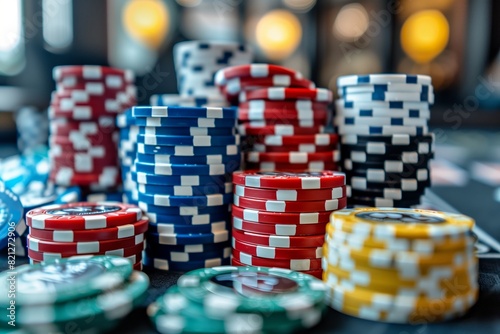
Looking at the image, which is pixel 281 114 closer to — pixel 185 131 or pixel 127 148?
pixel 185 131

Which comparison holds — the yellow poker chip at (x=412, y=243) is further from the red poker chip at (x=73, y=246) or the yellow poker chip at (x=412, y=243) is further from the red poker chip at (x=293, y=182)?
the red poker chip at (x=73, y=246)

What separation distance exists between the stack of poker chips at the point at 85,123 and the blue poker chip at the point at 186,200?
0.86 m

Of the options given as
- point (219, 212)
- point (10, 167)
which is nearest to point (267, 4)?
point (10, 167)

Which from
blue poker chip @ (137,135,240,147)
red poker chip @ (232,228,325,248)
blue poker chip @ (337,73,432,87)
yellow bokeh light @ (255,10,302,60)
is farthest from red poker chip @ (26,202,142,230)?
yellow bokeh light @ (255,10,302,60)

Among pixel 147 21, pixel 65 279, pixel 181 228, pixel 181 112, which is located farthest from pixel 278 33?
pixel 65 279

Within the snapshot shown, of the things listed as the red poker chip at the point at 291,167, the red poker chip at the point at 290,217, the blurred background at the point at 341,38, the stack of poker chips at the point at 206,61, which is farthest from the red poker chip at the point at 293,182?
the blurred background at the point at 341,38

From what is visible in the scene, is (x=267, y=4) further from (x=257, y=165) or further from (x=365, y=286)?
(x=365, y=286)

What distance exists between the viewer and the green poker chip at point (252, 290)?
1430 mm

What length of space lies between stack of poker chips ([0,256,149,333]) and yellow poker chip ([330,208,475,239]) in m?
0.75

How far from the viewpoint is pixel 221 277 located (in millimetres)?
1725

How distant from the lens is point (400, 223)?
1.72 metres

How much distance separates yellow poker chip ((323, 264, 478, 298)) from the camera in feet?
5.18

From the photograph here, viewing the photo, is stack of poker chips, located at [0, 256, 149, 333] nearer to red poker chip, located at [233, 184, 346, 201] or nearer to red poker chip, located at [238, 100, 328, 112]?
red poker chip, located at [233, 184, 346, 201]

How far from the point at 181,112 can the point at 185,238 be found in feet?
1.86
